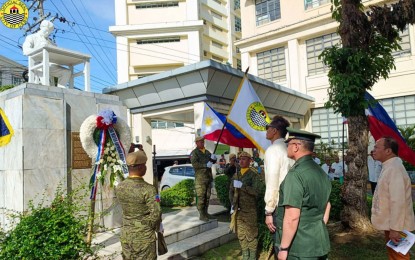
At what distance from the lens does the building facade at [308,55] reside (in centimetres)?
1798

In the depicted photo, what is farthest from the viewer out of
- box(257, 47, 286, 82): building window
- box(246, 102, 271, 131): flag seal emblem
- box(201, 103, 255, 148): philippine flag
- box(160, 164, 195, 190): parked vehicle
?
box(257, 47, 286, 82): building window

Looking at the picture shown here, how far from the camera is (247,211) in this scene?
5.42 meters

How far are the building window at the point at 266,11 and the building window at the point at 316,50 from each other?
11.0ft

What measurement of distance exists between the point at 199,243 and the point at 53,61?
5056 mm

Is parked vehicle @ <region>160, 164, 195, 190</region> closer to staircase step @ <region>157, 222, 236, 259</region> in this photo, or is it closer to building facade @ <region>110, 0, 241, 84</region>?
staircase step @ <region>157, 222, 236, 259</region>

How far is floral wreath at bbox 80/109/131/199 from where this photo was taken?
5.80m

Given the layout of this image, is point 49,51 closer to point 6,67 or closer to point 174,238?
point 174,238

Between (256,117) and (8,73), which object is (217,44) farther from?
(256,117)

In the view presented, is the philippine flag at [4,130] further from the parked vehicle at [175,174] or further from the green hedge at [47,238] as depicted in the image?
A: the parked vehicle at [175,174]

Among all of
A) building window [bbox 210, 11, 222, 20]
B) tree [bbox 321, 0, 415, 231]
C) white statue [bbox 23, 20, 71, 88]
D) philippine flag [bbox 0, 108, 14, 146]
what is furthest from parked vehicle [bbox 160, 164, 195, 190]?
building window [bbox 210, 11, 222, 20]

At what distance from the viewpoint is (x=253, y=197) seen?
543 centimetres

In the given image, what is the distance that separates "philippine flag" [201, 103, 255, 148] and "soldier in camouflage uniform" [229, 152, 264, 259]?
8.93 ft

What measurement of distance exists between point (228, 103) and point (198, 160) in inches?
215

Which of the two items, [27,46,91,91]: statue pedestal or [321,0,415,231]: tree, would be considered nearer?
[27,46,91,91]: statue pedestal
